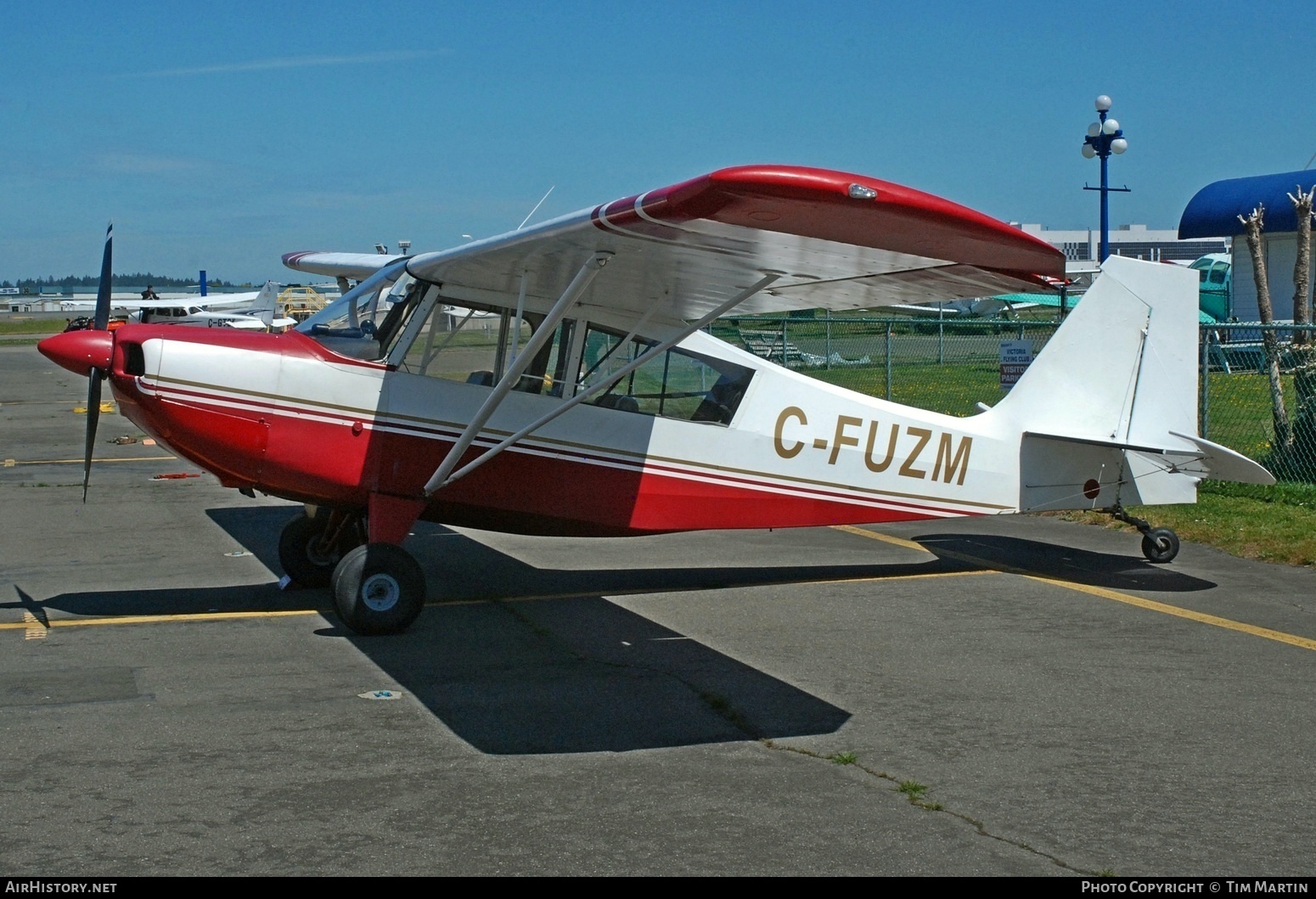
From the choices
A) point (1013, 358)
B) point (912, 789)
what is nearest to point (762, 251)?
point (912, 789)

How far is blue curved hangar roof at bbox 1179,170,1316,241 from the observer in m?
29.2

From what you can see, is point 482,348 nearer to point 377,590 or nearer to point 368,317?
point 368,317

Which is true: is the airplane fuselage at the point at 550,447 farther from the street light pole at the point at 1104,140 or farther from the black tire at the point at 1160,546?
the street light pole at the point at 1104,140

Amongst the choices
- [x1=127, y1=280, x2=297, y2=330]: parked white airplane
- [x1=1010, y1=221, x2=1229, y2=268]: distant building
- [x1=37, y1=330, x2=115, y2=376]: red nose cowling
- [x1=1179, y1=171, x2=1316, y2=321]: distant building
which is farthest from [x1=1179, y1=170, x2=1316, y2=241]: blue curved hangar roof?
[x1=1010, y1=221, x2=1229, y2=268]: distant building

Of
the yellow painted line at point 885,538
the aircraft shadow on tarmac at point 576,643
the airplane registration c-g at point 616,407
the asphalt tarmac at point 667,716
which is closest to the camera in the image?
the asphalt tarmac at point 667,716

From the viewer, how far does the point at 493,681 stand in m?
6.32

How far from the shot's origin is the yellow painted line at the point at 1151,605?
734cm

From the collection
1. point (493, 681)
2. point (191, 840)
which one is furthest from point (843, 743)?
point (191, 840)

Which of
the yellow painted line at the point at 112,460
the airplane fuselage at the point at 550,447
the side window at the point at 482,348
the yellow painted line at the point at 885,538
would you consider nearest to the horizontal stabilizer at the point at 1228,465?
the airplane fuselage at the point at 550,447

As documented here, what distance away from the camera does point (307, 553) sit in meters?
8.45

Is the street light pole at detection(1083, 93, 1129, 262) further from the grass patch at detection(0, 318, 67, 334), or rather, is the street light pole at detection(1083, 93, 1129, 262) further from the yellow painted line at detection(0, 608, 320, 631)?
the grass patch at detection(0, 318, 67, 334)

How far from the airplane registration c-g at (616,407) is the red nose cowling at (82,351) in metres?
0.01

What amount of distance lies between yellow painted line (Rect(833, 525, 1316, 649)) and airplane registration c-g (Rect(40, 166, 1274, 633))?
0.57m

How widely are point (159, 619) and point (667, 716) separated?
3569 mm
